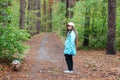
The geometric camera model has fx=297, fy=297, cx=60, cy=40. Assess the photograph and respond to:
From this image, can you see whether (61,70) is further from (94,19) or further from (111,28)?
(94,19)

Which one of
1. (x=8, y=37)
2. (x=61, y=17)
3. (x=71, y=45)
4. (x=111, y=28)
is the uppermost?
(x=8, y=37)

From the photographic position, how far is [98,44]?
21.0 meters

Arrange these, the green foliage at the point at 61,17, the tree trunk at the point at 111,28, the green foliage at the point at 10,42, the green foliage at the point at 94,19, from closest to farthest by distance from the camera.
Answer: the green foliage at the point at 10,42, the tree trunk at the point at 111,28, the green foliage at the point at 94,19, the green foliage at the point at 61,17

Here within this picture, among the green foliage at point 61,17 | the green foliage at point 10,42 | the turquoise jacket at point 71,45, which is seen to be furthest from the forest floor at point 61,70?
the green foliage at point 61,17

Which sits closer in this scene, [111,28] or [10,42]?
[10,42]

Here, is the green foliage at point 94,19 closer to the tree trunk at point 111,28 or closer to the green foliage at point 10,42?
Result: the tree trunk at point 111,28

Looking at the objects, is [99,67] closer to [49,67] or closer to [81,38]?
[49,67]

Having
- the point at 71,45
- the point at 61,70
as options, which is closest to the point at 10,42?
the point at 61,70

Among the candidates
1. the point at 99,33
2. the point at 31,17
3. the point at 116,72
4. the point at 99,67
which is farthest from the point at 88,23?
the point at 31,17

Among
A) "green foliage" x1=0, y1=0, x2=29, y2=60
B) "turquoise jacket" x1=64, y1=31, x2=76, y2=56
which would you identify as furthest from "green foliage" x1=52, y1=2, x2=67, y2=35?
"turquoise jacket" x1=64, y1=31, x2=76, y2=56

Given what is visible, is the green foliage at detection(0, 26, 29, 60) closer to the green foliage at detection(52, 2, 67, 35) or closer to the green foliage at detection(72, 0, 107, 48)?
the green foliage at detection(72, 0, 107, 48)

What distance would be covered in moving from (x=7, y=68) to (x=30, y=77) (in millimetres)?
1614

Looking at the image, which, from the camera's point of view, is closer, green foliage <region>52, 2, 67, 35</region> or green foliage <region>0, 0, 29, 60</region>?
green foliage <region>0, 0, 29, 60</region>

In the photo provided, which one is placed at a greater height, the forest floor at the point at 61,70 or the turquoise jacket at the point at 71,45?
the turquoise jacket at the point at 71,45
